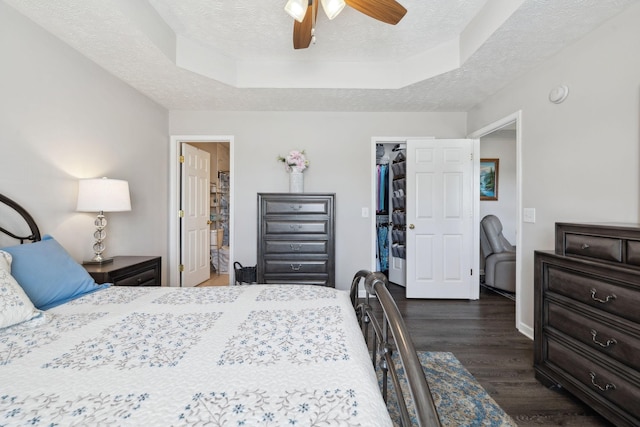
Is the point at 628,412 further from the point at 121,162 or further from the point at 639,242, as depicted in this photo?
the point at 121,162

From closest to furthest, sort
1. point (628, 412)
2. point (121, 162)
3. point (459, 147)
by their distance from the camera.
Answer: point (628, 412) < point (121, 162) < point (459, 147)

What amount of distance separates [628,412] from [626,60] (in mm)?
2023

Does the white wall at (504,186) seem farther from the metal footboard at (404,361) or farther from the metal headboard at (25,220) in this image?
the metal headboard at (25,220)

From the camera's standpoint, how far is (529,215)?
2.56 m

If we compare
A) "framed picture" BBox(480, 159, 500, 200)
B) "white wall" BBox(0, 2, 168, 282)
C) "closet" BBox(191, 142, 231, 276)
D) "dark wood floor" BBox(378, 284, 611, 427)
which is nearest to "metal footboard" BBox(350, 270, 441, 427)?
"dark wood floor" BBox(378, 284, 611, 427)

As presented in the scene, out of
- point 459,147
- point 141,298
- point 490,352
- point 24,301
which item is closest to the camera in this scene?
point 24,301

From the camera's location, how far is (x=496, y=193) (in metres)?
4.74

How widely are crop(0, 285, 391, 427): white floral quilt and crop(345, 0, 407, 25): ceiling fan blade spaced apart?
1619 mm

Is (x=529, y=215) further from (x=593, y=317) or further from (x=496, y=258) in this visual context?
(x=496, y=258)

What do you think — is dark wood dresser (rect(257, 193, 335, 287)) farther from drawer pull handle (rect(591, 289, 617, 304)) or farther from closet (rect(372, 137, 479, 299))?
drawer pull handle (rect(591, 289, 617, 304))

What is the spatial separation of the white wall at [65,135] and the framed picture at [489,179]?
5001mm

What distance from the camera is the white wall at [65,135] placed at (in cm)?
182

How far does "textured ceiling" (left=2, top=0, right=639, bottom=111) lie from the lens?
6.24ft

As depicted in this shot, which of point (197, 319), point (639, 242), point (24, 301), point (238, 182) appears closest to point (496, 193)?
point (639, 242)
